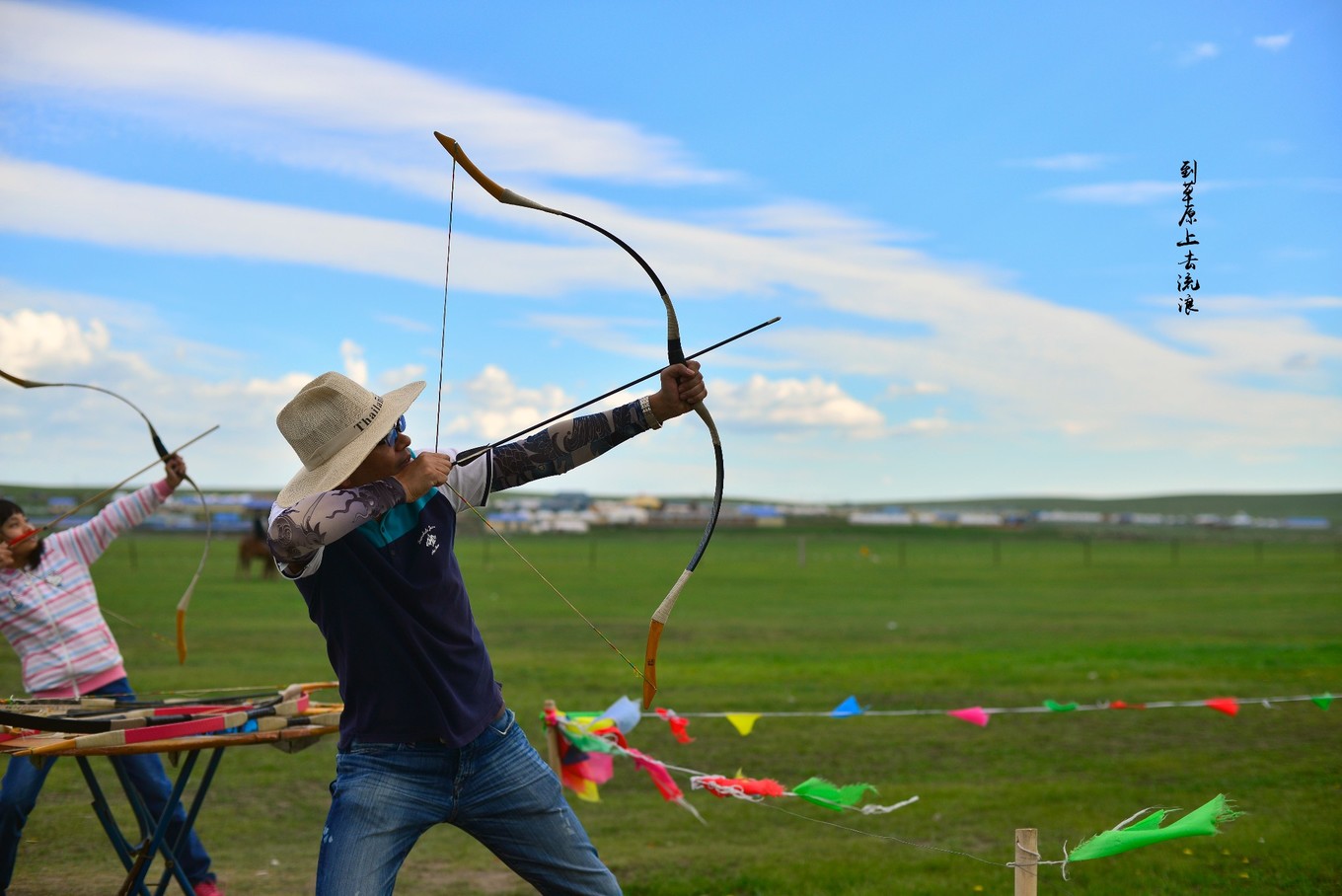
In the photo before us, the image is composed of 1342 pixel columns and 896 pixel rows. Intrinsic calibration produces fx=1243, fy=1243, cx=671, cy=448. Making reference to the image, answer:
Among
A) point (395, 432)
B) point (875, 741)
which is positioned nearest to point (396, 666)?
point (395, 432)

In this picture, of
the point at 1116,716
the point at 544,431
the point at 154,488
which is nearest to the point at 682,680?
the point at 1116,716

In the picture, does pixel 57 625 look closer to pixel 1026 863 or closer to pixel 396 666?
pixel 396 666

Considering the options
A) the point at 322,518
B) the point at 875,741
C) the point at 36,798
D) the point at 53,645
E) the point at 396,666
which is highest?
the point at 322,518

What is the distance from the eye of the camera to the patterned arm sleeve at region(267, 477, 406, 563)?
3.31 metres

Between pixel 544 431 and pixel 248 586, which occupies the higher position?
pixel 544 431

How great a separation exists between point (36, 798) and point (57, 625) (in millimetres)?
765

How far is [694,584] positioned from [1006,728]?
2278cm

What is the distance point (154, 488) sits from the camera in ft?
20.2

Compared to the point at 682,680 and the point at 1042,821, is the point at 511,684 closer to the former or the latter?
the point at 682,680

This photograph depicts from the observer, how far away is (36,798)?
18.1 ft

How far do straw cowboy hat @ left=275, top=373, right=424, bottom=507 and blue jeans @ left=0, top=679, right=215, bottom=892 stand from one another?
2.41m

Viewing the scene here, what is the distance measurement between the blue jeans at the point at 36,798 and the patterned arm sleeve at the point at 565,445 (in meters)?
2.55

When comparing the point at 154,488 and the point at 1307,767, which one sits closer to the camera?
the point at 154,488

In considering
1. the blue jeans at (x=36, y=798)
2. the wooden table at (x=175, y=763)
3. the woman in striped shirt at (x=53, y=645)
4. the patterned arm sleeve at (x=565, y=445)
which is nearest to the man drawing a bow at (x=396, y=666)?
the patterned arm sleeve at (x=565, y=445)
